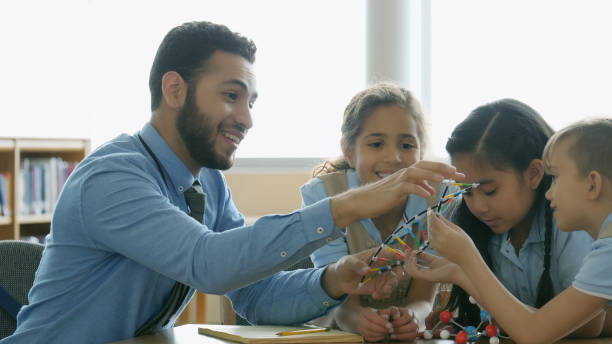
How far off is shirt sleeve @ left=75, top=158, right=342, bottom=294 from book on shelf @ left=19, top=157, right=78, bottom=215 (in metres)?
3.38

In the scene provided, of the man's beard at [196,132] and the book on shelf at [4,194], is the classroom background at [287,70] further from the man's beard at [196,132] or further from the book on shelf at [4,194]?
the man's beard at [196,132]

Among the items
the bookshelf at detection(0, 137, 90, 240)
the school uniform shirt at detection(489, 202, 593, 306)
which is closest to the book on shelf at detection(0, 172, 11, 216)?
the bookshelf at detection(0, 137, 90, 240)

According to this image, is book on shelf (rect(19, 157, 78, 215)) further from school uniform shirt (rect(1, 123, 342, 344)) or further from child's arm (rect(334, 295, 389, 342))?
child's arm (rect(334, 295, 389, 342))

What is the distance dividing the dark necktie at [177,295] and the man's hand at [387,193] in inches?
18.7

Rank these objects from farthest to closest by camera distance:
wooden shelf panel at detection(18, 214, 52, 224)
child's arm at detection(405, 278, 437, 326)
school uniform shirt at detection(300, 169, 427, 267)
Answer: wooden shelf panel at detection(18, 214, 52, 224) < school uniform shirt at detection(300, 169, 427, 267) < child's arm at detection(405, 278, 437, 326)

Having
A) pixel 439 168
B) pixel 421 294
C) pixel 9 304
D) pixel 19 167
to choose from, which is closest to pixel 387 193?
pixel 439 168

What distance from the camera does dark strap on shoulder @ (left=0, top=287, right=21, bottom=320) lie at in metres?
1.89

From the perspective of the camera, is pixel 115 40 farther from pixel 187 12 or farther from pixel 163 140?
pixel 163 140

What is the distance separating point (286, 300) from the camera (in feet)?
5.67

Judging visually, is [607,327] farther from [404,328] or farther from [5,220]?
[5,220]

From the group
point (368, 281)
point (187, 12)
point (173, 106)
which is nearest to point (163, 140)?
point (173, 106)

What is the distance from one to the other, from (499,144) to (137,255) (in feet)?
3.32

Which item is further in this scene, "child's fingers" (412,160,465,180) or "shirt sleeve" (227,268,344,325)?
"shirt sleeve" (227,268,344,325)

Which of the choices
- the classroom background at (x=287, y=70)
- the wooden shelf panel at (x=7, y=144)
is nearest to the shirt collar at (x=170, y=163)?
the classroom background at (x=287, y=70)
